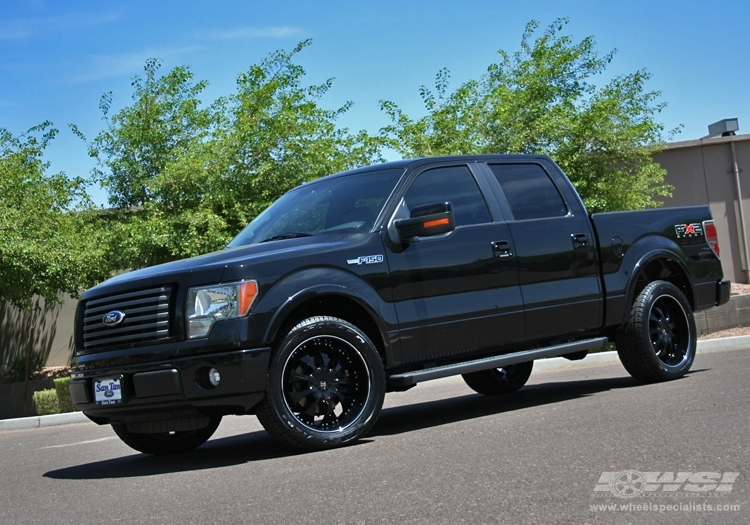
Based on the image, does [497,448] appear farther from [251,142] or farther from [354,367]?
[251,142]

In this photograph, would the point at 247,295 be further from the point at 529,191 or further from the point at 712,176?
the point at 712,176

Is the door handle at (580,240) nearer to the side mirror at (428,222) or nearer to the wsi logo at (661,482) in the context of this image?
the side mirror at (428,222)

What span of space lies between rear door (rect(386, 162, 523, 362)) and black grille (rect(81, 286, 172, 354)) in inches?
61.7

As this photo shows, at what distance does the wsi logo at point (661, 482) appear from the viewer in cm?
408

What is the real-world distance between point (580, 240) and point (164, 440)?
11.7 feet

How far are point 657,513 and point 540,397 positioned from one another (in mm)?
4551

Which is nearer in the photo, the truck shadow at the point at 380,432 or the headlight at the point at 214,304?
the headlight at the point at 214,304

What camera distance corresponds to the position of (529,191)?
777cm

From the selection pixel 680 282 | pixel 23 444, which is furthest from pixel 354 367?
pixel 23 444

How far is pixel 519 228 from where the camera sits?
7.32 metres

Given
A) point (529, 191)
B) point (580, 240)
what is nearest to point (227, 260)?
point (529, 191)

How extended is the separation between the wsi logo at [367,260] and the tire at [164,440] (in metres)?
1.45

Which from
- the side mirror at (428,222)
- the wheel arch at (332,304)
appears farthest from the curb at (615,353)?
the wheel arch at (332,304)

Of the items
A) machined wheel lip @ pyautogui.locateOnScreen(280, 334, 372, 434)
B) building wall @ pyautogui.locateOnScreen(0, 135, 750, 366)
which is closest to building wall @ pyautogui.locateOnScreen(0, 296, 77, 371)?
building wall @ pyautogui.locateOnScreen(0, 135, 750, 366)
